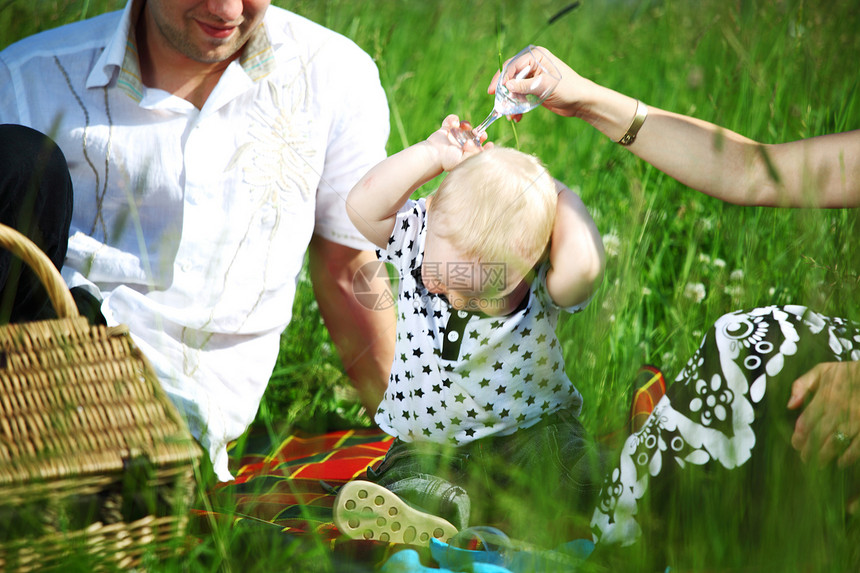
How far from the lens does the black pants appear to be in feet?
4.58

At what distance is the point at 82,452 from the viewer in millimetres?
1000

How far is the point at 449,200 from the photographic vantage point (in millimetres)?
1325

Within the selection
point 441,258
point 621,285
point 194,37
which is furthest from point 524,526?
point 194,37

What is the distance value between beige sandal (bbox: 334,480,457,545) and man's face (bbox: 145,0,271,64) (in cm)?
101

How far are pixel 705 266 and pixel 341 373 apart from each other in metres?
1.01

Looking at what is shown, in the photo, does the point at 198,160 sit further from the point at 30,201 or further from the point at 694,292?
the point at 694,292

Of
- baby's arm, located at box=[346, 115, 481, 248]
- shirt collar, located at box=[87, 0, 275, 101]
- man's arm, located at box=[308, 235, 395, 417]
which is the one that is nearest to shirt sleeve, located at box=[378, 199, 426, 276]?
baby's arm, located at box=[346, 115, 481, 248]

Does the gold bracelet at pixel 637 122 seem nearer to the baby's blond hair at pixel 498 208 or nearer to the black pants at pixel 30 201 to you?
the baby's blond hair at pixel 498 208

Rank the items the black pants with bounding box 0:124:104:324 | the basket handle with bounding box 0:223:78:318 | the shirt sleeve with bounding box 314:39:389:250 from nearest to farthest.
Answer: the basket handle with bounding box 0:223:78:318 → the black pants with bounding box 0:124:104:324 → the shirt sleeve with bounding box 314:39:389:250

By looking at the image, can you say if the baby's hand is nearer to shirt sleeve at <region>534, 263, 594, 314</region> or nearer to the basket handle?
shirt sleeve at <region>534, 263, 594, 314</region>

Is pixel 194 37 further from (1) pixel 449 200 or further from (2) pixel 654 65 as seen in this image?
(2) pixel 654 65

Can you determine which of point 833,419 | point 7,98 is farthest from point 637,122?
point 7,98

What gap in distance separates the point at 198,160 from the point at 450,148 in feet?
2.02

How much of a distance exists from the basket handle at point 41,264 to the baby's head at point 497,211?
0.62 metres
